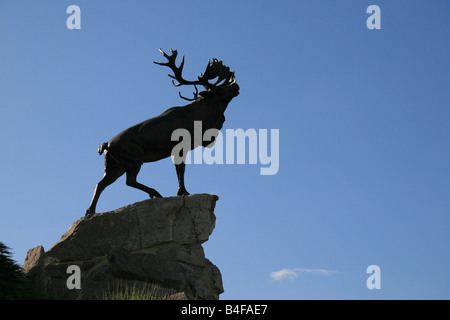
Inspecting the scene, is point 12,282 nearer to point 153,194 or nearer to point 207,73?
point 153,194

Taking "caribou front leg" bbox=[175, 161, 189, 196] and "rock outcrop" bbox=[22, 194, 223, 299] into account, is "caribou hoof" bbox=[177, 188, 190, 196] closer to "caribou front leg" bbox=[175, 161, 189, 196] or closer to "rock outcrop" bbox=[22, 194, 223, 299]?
"caribou front leg" bbox=[175, 161, 189, 196]

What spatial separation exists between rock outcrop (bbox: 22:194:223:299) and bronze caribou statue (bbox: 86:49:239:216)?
1.72 ft

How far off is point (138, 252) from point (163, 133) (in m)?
2.30

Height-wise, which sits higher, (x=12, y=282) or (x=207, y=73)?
(x=207, y=73)

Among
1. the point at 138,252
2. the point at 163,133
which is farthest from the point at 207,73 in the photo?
the point at 138,252

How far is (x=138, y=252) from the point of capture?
11898 millimetres

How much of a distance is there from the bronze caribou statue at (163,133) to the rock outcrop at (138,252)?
20.6 inches

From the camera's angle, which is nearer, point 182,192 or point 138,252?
point 138,252

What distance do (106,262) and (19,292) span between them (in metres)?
1.71

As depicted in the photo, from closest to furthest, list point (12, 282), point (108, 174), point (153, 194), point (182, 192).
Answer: point (12, 282) → point (153, 194) → point (182, 192) → point (108, 174)

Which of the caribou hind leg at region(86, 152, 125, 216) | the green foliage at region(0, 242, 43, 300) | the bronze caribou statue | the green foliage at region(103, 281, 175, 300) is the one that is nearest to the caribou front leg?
the bronze caribou statue
